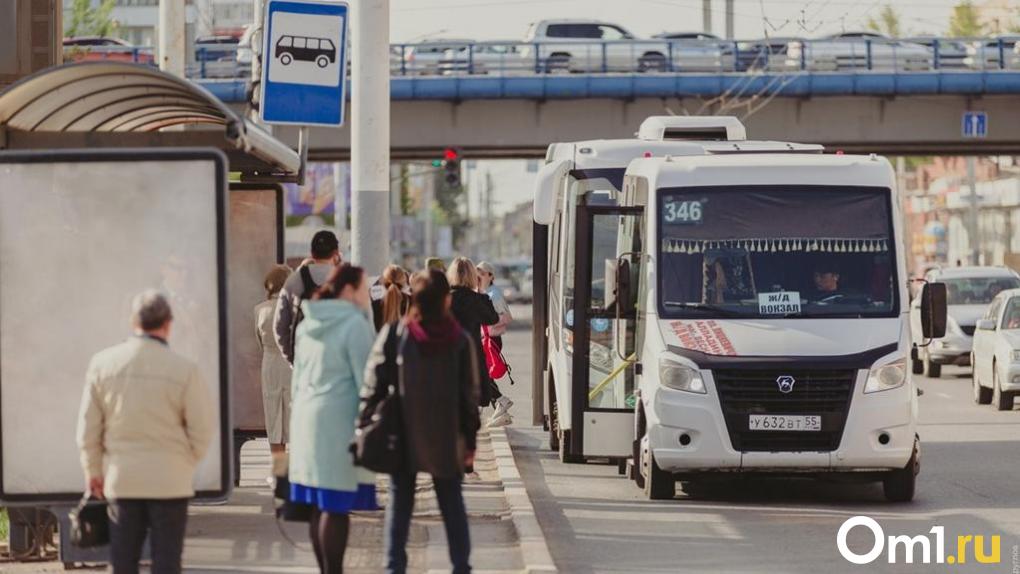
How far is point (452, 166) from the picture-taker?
4950 centimetres

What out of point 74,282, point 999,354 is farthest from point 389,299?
point 999,354

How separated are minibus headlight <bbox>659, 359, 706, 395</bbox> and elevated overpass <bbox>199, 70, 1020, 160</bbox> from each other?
3432 cm

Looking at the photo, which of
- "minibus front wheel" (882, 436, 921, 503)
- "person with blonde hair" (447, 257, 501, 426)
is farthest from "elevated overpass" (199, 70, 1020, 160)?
"minibus front wheel" (882, 436, 921, 503)

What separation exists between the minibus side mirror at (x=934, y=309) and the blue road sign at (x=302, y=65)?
15.4 feet

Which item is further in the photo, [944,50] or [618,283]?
[944,50]

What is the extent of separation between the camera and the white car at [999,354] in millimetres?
24906

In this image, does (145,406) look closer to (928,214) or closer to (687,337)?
(687,337)

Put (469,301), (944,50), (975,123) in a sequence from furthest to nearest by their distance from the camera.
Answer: (975,123), (944,50), (469,301)

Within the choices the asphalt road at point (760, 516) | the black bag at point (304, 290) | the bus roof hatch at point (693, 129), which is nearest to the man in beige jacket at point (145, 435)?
the asphalt road at point (760, 516)

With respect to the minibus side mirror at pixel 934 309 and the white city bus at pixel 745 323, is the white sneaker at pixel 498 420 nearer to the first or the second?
the white city bus at pixel 745 323

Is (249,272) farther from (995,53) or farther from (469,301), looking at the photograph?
(995,53)

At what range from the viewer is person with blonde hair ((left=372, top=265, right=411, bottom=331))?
50.0ft

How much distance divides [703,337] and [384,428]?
19.5ft

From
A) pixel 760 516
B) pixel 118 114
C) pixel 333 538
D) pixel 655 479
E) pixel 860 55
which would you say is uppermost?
pixel 860 55
